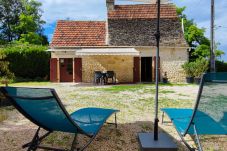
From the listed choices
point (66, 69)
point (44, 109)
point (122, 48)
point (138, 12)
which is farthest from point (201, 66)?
point (44, 109)

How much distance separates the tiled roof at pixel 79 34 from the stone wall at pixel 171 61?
4516mm

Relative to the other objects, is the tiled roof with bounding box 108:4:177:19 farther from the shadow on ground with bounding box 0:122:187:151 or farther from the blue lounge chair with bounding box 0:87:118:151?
the blue lounge chair with bounding box 0:87:118:151

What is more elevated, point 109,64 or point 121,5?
point 121,5

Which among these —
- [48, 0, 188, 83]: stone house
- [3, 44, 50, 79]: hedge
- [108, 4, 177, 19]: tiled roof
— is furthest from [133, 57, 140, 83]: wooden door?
[3, 44, 50, 79]: hedge

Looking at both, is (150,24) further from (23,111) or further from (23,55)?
(23,111)

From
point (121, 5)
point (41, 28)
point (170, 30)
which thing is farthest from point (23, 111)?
point (41, 28)

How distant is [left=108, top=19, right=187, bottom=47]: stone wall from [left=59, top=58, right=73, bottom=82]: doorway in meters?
4.34

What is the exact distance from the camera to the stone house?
28125mm

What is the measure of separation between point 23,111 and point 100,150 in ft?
5.99

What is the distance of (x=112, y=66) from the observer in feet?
92.7

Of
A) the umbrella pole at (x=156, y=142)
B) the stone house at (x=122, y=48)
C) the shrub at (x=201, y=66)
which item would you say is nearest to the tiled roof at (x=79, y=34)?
the stone house at (x=122, y=48)

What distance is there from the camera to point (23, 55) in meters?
29.9

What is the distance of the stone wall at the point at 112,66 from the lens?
92.2 feet

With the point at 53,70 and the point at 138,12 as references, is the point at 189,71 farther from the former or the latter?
the point at 53,70
